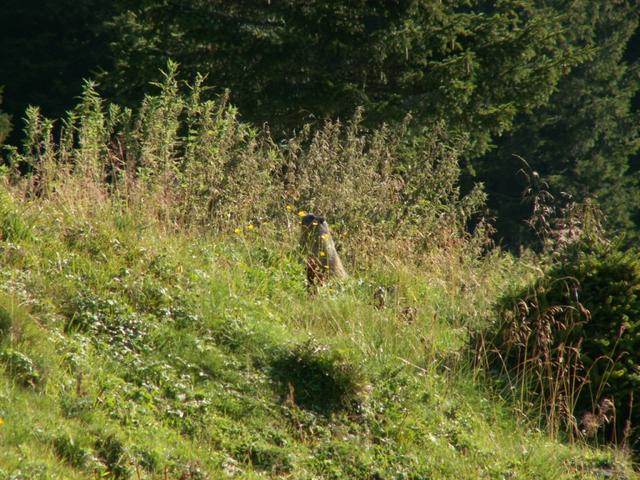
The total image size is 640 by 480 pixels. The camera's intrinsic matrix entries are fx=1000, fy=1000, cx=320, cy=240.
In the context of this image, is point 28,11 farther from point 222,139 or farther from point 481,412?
point 481,412

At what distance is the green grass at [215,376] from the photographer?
190 inches

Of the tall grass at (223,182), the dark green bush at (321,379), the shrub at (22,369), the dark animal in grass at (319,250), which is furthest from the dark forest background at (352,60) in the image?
the shrub at (22,369)

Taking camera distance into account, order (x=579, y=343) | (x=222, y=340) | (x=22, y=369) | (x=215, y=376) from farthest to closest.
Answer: (x=579, y=343) → (x=222, y=340) → (x=215, y=376) → (x=22, y=369)

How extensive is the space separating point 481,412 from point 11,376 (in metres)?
2.98

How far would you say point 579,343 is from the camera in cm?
649

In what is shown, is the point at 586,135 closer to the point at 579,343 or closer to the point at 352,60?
the point at 352,60

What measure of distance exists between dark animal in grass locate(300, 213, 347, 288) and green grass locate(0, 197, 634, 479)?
1.06 ft

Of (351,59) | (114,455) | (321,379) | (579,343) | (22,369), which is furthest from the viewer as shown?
(351,59)

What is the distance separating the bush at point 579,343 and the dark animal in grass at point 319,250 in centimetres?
155

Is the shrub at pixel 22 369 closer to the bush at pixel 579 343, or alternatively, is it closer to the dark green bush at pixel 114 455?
the dark green bush at pixel 114 455

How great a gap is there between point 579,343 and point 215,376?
241 cm

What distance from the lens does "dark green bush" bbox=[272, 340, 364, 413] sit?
5.78 m

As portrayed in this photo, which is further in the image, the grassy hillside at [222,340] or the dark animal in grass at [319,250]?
the dark animal in grass at [319,250]

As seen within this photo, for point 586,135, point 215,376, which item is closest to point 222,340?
point 215,376
